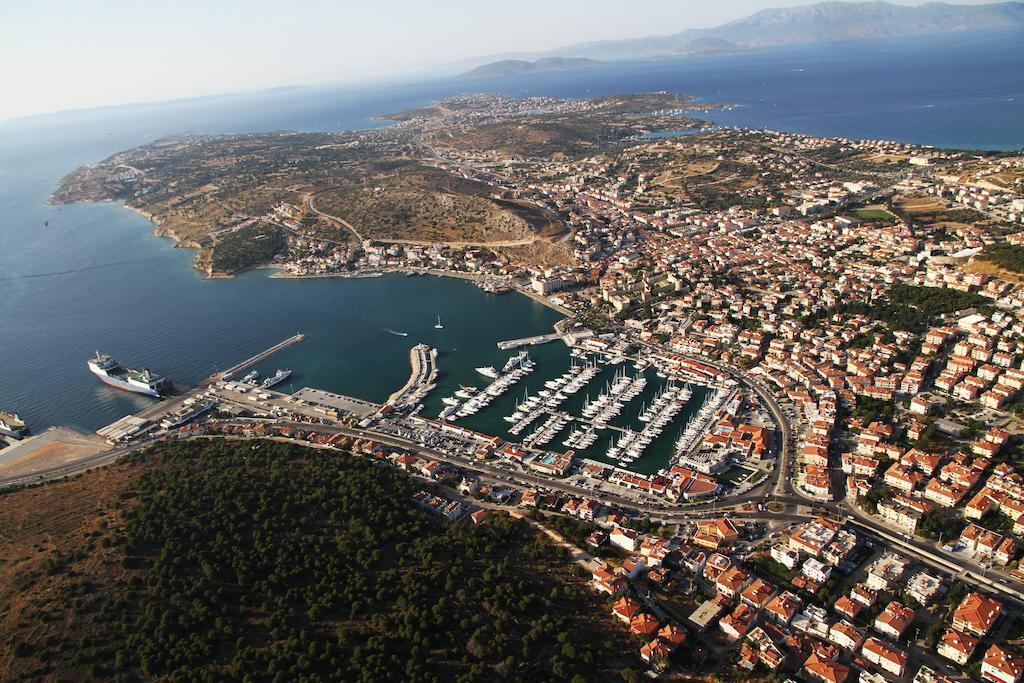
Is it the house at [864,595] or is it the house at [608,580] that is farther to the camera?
the house at [608,580]

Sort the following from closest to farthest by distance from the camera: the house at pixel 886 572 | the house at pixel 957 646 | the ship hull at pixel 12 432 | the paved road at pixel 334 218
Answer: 1. the house at pixel 957 646
2. the house at pixel 886 572
3. the ship hull at pixel 12 432
4. the paved road at pixel 334 218

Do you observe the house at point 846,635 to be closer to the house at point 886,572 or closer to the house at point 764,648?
the house at point 764,648

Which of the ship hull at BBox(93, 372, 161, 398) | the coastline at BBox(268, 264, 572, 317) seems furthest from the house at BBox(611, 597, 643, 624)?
the coastline at BBox(268, 264, 572, 317)

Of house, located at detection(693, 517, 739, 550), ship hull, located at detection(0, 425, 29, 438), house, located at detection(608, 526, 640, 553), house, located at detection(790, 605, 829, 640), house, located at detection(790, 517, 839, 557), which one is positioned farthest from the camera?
ship hull, located at detection(0, 425, 29, 438)

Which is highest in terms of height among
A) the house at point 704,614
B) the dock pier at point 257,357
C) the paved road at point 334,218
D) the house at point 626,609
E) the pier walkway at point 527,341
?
the paved road at point 334,218

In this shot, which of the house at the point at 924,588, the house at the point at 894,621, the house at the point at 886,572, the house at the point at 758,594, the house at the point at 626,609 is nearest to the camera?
the house at the point at 894,621

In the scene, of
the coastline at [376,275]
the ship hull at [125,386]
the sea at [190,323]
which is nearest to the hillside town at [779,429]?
the coastline at [376,275]

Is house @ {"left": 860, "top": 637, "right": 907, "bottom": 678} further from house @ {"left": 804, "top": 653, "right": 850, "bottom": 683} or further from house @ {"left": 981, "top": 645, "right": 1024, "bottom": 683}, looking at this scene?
house @ {"left": 981, "top": 645, "right": 1024, "bottom": 683}
